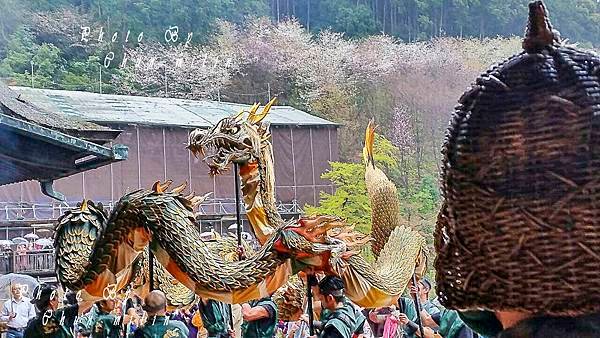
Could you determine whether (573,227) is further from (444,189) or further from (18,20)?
(18,20)

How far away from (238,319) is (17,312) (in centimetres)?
107

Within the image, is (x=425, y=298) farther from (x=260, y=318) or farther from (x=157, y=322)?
(x=157, y=322)

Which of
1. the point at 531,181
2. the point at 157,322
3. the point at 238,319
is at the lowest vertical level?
the point at 238,319

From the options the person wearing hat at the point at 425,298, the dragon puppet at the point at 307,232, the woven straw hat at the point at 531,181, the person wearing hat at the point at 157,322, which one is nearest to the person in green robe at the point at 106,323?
the person wearing hat at the point at 157,322

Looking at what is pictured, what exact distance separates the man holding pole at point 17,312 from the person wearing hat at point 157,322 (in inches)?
42.6

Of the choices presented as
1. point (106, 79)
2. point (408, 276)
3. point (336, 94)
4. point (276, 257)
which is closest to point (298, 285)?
point (408, 276)

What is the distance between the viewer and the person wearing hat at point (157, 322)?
207cm

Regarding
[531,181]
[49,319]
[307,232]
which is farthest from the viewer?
[49,319]

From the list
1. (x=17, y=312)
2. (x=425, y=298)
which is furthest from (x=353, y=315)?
(x=17, y=312)

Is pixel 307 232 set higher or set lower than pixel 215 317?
higher

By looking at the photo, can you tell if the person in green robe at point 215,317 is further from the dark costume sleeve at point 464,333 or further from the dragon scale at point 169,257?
the dark costume sleeve at point 464,333

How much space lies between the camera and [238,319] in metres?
→ 2.62

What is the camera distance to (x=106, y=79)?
5.55 metres

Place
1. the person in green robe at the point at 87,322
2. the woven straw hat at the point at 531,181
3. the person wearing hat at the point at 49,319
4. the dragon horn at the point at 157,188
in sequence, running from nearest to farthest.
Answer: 1. the woven straw hat at the point at 531,181
2. the dragon horn at the point at 157,188
3. the person wearing hat at the point at 49,319
4. the person in green robe at the point at 87,322
